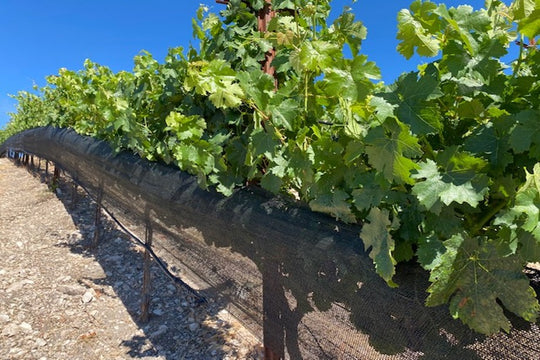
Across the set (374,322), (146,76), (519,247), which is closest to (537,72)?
(519,247)

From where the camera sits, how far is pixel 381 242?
3.70 ft

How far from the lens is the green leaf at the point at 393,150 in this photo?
101 centimetres

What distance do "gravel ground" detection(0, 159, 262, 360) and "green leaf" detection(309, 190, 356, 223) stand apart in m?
2.17

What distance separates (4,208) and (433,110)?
8329 mm

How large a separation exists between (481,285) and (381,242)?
254 mm

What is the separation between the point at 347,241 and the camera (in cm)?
144

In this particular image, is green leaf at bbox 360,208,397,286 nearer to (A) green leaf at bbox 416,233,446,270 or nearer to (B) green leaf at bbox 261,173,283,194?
(A) green leaf at bbox 416,233,446,270

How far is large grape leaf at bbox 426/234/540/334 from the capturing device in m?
0.96

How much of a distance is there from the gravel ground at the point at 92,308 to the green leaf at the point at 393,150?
8.35 feet

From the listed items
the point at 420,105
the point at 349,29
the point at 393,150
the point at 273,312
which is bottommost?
the point at 273,312

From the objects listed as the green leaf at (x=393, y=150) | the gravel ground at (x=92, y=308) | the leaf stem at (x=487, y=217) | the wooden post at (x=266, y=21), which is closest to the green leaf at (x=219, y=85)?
the wooden post at (x=266, y=21)

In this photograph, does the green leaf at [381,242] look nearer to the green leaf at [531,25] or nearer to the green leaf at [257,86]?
the green leaf at [531,25]

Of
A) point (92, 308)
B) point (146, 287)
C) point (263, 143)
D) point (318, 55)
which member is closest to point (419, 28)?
point (318, 55)

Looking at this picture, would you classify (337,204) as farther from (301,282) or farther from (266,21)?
(266,21)
